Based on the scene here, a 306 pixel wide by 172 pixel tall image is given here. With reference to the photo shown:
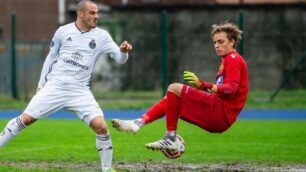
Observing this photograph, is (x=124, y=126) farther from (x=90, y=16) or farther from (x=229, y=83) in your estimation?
(x=90, y=16)

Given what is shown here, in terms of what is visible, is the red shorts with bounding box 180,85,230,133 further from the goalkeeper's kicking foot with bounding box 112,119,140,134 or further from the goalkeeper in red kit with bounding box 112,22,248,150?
the goalkeeper's kicking foot with bounding box 112,119,140,134

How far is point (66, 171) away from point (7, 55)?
1758cm

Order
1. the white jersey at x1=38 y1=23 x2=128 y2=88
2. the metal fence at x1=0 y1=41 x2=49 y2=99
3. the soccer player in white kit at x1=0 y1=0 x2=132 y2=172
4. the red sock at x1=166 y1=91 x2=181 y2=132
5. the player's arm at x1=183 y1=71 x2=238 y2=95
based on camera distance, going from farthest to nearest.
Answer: the metal fence at x1=0 y1=41 x2=49 y2=99, the white jersey at x1=38 y1=23 x2=128 y2=88, the soccer player in white kit at x1=0 y1=0 x2=132 y2=172, the red sock at x1=166 y1=91 x2=181 y2=132, the player's arm at x1=183 y1=71 x2=238 y2=95

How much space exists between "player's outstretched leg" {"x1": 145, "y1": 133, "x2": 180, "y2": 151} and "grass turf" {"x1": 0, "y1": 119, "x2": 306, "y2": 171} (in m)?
2.04

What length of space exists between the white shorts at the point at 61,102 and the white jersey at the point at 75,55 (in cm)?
10

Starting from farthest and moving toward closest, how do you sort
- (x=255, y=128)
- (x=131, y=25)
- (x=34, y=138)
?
(x=131, y=25) → (x=255, y=128) → (x=34, y=138)

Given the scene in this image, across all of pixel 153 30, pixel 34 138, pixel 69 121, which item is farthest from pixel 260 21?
pixel 34 138

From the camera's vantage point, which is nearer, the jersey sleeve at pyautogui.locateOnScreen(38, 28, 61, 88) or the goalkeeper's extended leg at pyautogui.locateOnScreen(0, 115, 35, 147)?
the goalkeeper's extended leg at pyautogui.locateOnScreen(0, 115, 35, 147)

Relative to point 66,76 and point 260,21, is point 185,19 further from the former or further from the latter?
point 66,76

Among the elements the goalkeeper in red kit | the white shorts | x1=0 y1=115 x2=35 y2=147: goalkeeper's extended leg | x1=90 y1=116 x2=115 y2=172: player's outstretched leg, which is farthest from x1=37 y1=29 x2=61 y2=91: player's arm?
the goalkeeper in red kit

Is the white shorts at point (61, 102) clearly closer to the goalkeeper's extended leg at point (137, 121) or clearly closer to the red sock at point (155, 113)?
the goalkeeper's extended leg at point (137, 121)

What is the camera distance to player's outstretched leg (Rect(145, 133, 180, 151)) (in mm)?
10047

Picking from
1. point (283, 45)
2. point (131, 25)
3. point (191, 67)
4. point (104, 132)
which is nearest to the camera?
point (104, 132)

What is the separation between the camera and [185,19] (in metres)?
31.9
